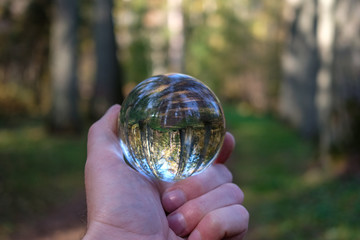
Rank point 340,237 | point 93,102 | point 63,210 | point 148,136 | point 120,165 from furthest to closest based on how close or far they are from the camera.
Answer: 1. point 93,102
2. point 63,210
3. point 340,237
4. point 120,165
5. point 148,136

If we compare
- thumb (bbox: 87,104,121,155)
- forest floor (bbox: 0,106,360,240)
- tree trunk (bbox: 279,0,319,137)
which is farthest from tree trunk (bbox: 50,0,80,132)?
thumb (bbox: 87,104,121,155)

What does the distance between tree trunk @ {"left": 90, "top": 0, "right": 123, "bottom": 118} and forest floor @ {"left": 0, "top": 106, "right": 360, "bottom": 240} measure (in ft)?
9.19

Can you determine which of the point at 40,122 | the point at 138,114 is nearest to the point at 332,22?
the point at 138,114

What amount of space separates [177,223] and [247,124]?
16.6 m

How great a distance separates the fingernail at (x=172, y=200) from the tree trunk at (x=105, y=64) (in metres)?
11.7

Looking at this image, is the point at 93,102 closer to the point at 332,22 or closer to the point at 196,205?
the point at 332,22

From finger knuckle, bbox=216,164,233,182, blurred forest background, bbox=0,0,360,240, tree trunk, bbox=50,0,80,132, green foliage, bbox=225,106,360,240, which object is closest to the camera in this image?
finger knuckle, bbox=216,164,233,182

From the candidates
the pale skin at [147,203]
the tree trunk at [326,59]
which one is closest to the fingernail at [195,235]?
the pale skin at [147,203]

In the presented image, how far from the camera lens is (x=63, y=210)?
6.77 meters

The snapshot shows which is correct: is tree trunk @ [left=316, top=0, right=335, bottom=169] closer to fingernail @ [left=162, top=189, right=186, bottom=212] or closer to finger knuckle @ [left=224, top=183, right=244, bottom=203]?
finger knuckle @ [left=224, top=183, right=244, bottom=203]

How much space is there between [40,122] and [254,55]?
16192 mm

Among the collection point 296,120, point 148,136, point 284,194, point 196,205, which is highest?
point 148,136

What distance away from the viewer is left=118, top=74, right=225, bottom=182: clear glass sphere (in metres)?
1.92

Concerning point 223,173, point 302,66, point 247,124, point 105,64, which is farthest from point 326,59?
point 247,124
